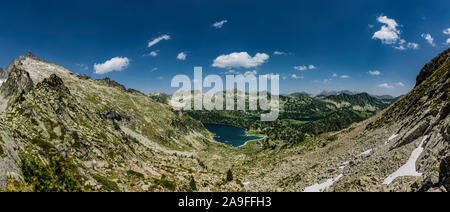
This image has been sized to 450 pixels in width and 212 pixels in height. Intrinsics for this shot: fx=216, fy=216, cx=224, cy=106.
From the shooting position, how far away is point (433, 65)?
90062 millimetres

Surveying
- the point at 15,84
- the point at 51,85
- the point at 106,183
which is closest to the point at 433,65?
the point at 106,183

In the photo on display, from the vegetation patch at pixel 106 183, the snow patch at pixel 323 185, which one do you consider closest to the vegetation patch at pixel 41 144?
the vegetation patch at pixel 106 183

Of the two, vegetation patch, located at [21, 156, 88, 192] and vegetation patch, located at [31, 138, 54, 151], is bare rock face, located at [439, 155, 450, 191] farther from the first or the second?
vegetation patch, located at [31, 138, 54, 151]

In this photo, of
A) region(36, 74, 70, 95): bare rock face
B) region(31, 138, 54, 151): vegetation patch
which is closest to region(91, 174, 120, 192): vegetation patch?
region(31, 138, 54, 151): vegetation patch

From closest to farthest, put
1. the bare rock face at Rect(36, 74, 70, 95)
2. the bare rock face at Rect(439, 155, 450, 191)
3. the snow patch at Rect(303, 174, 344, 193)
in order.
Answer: the bare rock face at Rect(439, 155, 450, 191) < the snow patch at Rect(303, 174, 344, 193) < the bare rock face at Rect(36, 74, 70, 95)

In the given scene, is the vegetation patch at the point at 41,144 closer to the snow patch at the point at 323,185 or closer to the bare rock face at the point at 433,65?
the snow patch at the point at 323,185

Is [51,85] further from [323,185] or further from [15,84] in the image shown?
[323,185]

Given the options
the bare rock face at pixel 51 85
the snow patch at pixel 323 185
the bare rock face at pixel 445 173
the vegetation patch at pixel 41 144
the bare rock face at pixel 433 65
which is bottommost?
the snow patch at pixel 323 185

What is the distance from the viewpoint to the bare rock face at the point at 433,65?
85619mm

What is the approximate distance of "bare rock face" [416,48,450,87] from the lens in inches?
3371
